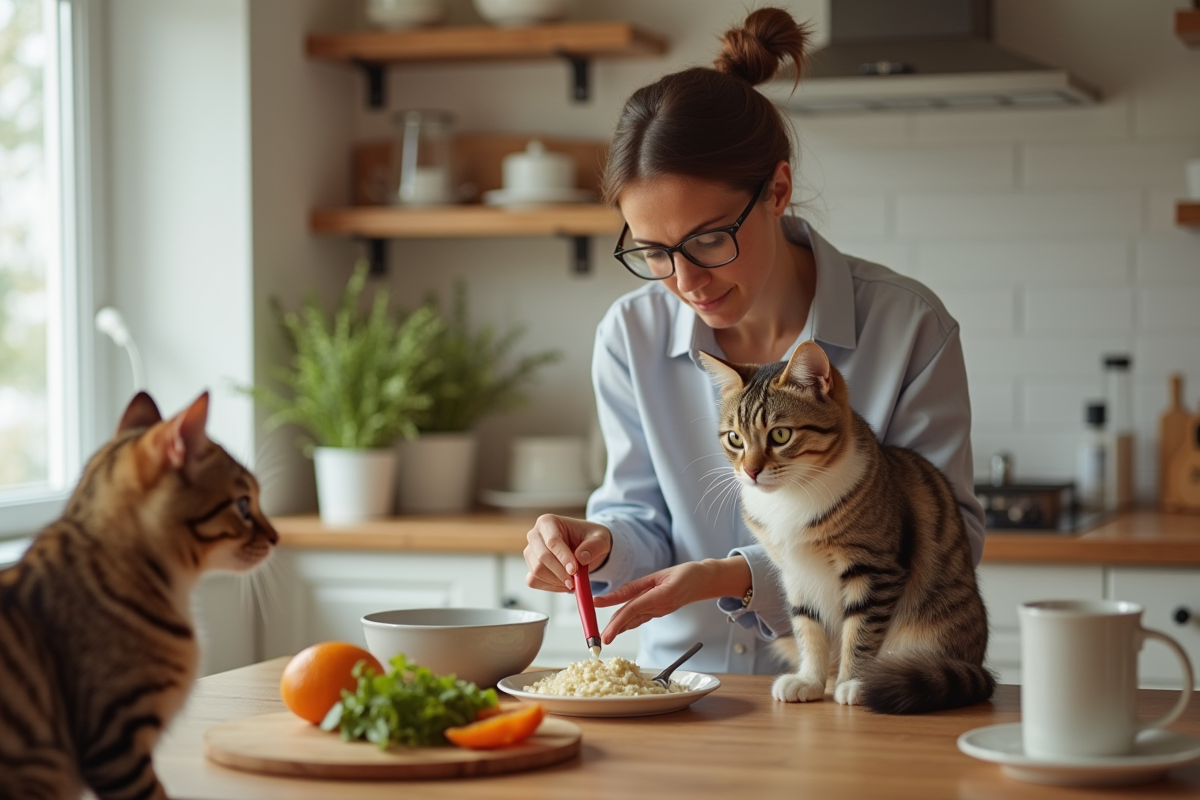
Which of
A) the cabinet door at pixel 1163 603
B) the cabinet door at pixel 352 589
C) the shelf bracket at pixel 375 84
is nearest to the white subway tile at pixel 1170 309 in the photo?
the cabinet door at pixel 1163 603

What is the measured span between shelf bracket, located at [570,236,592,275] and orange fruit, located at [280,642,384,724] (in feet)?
7.50

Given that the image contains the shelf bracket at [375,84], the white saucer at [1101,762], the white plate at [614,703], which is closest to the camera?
the white saucer at [1101,762]

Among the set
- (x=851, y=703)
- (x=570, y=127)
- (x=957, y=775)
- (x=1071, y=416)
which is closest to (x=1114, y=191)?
(x=1071, y=416)

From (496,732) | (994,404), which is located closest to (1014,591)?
(994,404)

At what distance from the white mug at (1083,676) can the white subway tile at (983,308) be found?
2.28 metres

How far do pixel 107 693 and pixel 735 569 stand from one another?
901mm

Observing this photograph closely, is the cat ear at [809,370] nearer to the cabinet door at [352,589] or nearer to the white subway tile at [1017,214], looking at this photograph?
the cabinet door at [352,589]

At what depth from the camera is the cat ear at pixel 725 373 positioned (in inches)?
67.2

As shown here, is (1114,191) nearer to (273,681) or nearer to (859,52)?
(859,52)

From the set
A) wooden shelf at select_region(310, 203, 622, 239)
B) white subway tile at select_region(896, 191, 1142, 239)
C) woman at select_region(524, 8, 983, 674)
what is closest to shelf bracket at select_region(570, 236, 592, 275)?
wooden shelf at select_region(310, 203, 622, 239)

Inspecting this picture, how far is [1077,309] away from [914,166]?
20.8 inches

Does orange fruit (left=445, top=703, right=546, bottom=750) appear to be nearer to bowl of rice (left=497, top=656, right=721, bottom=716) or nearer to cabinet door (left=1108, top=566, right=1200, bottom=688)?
bowl of rice (left=497, top=656, right=721, bottom=716)

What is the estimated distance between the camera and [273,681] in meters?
1.64

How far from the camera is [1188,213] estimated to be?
2979mm
